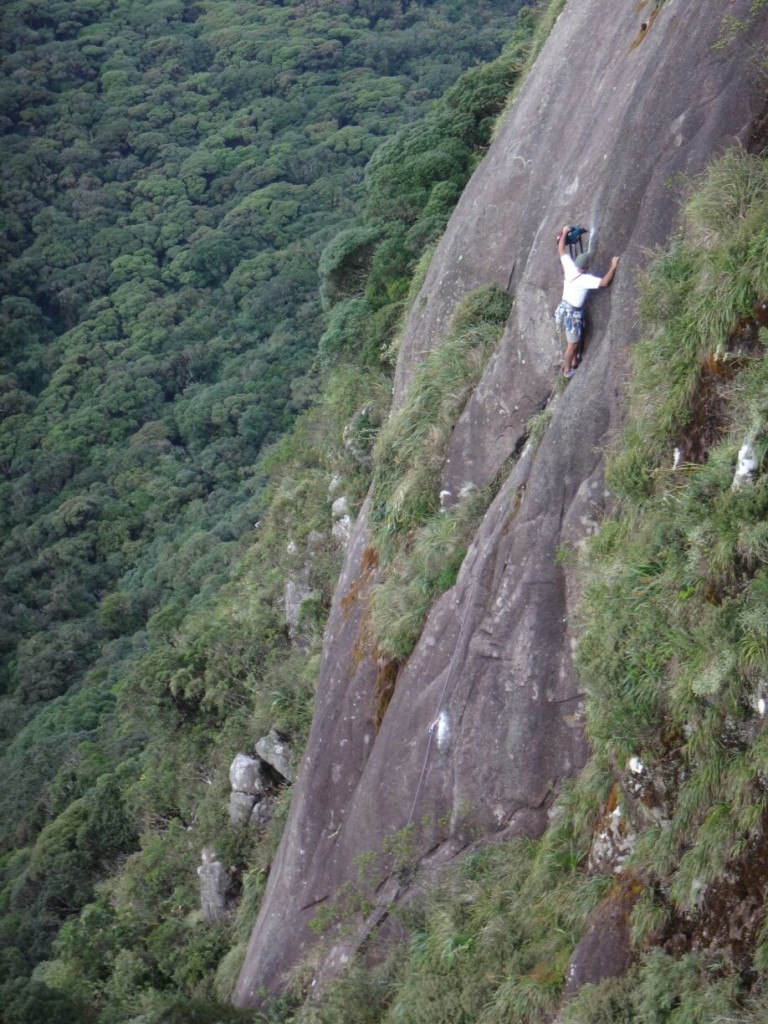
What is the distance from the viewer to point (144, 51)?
299 ft

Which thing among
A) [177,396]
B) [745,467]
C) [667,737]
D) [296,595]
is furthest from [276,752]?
[177,396]

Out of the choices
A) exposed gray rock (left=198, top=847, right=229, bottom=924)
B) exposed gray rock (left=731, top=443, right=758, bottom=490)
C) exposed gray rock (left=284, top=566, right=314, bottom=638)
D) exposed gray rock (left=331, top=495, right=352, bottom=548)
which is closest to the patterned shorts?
exposed gray rock (left=731, top=443, right=758, bottom=490)

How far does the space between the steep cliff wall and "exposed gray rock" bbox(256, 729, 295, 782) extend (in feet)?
8.16

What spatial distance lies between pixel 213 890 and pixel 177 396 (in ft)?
150

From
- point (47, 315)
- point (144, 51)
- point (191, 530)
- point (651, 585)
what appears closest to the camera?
point (651, 585)

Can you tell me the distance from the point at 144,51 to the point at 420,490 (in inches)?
3597

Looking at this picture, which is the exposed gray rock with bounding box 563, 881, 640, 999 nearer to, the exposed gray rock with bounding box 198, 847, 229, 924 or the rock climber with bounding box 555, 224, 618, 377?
the rock climber with bounding box 555, 224, 618, 377

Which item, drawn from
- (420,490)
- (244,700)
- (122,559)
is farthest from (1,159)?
(420,490)

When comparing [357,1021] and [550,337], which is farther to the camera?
[550,337]

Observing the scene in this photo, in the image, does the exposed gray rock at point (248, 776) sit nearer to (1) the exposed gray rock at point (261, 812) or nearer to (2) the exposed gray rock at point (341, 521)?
(1) the exposed gray rock at point (261, 812)

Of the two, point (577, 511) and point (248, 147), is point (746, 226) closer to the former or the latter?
point (577, 511)

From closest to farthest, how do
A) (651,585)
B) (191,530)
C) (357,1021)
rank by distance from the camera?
(651,585)
(357,1021)
(191,530)

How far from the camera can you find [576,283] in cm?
1050

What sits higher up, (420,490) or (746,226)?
(746,226)
